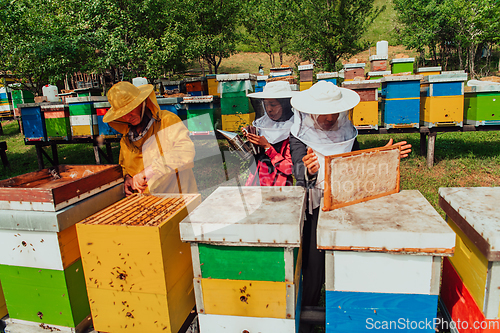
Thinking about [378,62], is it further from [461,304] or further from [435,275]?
[435,275]

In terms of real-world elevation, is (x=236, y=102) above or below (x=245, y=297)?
A: above

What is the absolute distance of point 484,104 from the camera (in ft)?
17.0

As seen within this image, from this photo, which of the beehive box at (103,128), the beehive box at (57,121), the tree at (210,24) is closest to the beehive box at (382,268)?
the beehive box at (103,128)

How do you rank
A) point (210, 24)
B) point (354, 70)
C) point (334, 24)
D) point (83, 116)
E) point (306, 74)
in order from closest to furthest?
1. point (83, 116)
2. point (306, 74)
3. point (354, 70)
4. point (334, 24)
5. point (210, 24)

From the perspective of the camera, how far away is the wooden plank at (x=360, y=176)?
142cm

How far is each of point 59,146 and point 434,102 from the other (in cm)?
1137

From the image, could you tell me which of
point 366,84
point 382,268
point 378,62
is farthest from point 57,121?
point 378,62

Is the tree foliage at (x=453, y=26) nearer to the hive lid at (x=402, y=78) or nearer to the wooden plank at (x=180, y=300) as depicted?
the hive lid at (x=402, y=78)

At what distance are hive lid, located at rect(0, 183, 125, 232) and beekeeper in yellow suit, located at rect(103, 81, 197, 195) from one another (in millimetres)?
504

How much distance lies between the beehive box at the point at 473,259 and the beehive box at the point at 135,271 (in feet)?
4.15

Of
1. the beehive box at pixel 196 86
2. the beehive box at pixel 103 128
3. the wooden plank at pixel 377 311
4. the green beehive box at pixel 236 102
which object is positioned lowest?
the wooden plank at pixel 377 311

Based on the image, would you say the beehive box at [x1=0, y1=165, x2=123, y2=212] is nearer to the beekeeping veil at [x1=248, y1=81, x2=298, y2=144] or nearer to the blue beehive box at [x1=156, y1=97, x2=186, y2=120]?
the beekeeping veil at [x1=248, y1=81, x2=298, y2=144]

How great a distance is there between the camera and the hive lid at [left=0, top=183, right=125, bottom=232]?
1.45 meters

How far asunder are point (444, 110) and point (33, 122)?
827 cm
